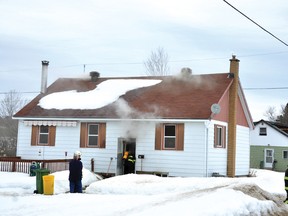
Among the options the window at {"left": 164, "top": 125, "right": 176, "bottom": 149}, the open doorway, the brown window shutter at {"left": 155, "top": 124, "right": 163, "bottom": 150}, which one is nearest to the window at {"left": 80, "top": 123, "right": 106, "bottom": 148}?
the open doorway

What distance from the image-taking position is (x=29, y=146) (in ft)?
90.6

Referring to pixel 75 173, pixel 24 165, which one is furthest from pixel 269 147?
pixel 75 173

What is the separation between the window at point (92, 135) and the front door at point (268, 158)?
22.7 m

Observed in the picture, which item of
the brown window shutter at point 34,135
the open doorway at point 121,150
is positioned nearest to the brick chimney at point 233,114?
the open doorway at point 121,150

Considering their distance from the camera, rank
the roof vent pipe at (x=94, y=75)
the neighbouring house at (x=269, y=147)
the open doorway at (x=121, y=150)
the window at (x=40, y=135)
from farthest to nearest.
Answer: the neighbouring house at (x=269, y=147)
the roof vent pipe at (x=94, y=75)
the window at (x=40, y=135)
the open doorway at (x=121, y=150)

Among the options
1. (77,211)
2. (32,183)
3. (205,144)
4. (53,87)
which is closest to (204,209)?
(77,211)

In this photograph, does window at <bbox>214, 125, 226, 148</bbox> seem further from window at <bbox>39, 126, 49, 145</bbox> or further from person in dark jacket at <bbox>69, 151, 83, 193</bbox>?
person in dark jacket at <bbox>69, 151, 83, 193</bbox>

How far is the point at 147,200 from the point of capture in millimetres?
14352

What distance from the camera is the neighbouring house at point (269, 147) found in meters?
43.7

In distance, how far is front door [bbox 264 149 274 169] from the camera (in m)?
44.0

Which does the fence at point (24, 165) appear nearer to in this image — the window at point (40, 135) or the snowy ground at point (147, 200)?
the snowy ground at point (147, 200)

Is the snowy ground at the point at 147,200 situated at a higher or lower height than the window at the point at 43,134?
lower

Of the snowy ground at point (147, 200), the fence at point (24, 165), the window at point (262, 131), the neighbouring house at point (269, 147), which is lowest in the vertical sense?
the snowy ground at point (147, 200)

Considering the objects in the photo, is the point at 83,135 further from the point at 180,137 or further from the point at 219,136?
the point at 219,136
